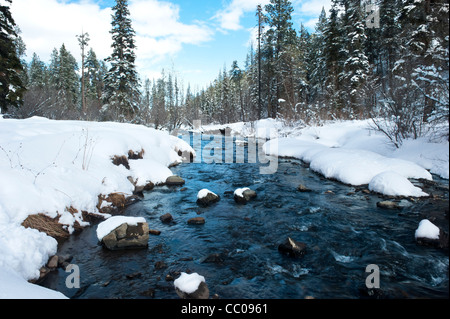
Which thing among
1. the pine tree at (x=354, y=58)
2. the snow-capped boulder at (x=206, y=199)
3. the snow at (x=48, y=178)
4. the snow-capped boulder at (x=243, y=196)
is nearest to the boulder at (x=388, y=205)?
the snow-capped boulder at (x=243, y=196)

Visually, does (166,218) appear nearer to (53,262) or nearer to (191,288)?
(53,262)

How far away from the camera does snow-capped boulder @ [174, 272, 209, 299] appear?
10.9ft

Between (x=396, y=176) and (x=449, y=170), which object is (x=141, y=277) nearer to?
(x=449, y=170)

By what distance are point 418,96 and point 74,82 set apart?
A: 4450 centimetres

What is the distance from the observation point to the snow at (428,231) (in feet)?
14.7

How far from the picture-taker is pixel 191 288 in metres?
3.32

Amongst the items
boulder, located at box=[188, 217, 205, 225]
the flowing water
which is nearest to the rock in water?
the flowing water

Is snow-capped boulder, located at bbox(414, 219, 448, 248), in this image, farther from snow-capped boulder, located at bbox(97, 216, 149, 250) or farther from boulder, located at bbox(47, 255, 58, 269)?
boulder, located at bbox(47, 255, 58, 269)

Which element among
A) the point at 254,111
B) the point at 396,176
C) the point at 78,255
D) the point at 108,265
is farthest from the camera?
the point at 254,111

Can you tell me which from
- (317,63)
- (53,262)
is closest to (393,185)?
(53,262)

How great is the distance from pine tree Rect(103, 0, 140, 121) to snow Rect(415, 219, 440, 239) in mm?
21788

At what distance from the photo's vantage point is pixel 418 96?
7.89 m
